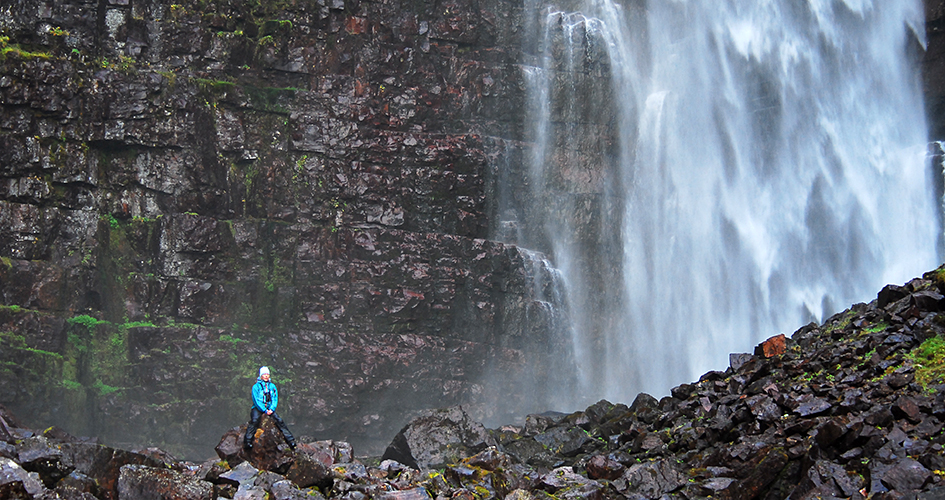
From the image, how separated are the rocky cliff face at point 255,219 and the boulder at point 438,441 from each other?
29.4ft

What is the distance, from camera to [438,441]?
59.8ft

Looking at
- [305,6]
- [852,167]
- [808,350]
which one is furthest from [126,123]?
[852,167]

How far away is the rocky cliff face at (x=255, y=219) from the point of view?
25.1 meters

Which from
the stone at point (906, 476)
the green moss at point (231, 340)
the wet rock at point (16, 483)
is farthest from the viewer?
the green moss at point (231, 340)

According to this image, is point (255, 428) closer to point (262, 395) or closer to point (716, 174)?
point (262, 395)

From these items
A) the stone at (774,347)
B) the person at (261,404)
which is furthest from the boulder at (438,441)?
the stone at (774,347)

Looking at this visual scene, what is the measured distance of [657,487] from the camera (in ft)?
37.7

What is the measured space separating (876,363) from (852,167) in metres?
21.2

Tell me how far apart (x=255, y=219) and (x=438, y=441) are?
13338mm

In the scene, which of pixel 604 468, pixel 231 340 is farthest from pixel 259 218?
pixel 604 468

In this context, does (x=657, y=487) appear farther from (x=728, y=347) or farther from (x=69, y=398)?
(x=69, y=398)

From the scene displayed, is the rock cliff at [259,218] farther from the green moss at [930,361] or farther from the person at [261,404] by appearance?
the green moss at [930,361]

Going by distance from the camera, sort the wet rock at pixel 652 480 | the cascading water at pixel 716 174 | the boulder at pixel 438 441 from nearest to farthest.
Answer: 1. the wet rock at pixel 652 480
2. the boulder at pixel 438 441
3. the cascading water at pixel 716 174

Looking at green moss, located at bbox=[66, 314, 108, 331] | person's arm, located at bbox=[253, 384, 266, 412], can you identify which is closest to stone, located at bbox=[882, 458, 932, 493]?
person's arm, located at bbox=[253, 384, 266, 412]
